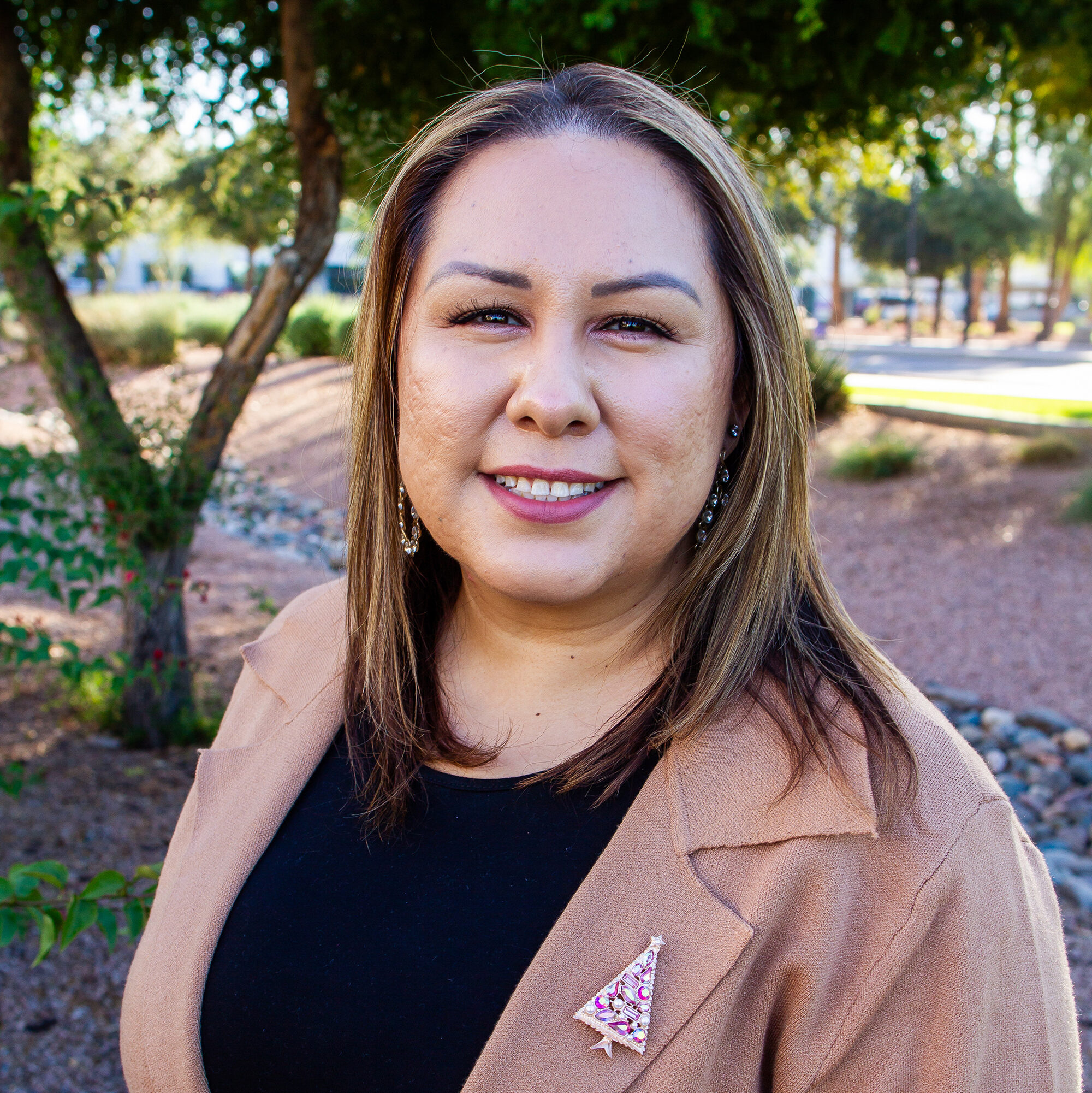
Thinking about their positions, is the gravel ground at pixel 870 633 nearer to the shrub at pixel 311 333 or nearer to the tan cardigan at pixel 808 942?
the tan cardigan at pixel 808 942

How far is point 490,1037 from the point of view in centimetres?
128

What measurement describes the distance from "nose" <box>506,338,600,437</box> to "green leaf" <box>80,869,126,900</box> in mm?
1120

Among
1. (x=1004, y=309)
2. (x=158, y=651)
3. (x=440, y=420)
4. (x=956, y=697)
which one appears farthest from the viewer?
Answer: (x=1004, y=309)

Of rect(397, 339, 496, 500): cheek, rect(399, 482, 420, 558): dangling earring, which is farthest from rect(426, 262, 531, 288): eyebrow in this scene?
rect(399, 482, 420, 558): dangling earring

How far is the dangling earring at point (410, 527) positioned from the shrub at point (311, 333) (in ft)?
63.6

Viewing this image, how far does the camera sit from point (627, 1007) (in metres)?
1.24

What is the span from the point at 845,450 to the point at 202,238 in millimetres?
21225

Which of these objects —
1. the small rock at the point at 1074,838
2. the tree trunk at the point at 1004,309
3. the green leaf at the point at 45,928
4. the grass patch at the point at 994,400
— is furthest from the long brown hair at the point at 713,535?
the tree trunk at the point at 1004,309

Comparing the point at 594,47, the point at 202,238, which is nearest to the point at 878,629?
the point at 594,47

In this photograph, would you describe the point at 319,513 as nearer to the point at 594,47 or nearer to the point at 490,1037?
the point at 594,47

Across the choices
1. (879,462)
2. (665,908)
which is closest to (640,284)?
(665,908)

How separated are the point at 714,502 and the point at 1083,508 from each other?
28.3ft

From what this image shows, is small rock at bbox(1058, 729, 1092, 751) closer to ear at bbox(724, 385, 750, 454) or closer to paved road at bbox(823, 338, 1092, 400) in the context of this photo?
ear at bbox(724, 385, 750, 454)

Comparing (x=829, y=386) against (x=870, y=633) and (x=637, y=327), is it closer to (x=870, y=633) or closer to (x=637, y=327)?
(x=870, y=633)
